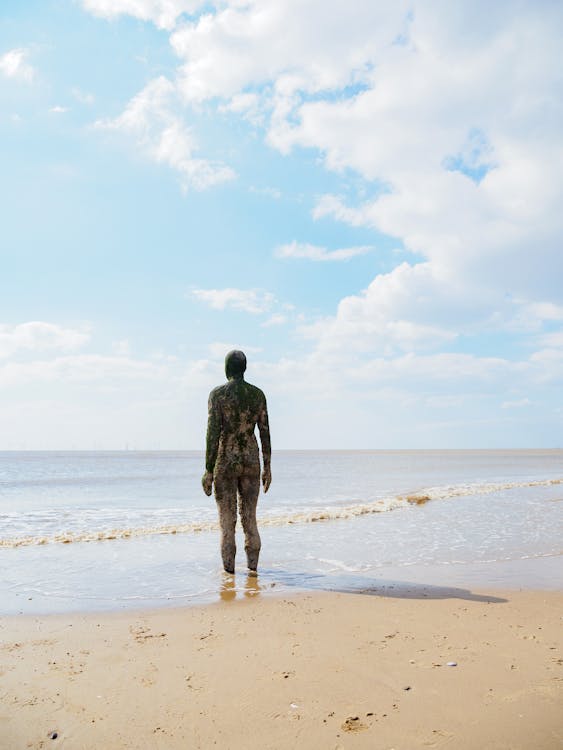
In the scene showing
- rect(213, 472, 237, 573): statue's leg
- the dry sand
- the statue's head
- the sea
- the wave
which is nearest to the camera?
the dry sand

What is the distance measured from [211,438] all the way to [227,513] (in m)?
1.06

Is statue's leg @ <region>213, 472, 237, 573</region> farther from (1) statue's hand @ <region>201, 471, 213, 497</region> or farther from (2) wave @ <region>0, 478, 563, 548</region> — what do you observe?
(2) wave @ <region>0, 478, 563, 548</region>

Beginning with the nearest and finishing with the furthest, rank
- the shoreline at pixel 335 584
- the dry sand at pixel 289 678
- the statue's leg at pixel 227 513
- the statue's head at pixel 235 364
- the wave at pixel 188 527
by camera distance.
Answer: the dry sand at pixel 289 678
the shoreline at pixel 335 584
the statue's leg at pixel 227 513
the statue's head at pixel 235 364
the wave at pixel 188 527

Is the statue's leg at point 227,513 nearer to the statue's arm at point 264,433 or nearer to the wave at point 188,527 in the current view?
the statue's arm at point 264,433

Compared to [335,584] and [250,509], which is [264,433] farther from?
[335,584]

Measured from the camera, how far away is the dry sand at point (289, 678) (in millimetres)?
3133

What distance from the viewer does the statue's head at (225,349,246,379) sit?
26.5ft

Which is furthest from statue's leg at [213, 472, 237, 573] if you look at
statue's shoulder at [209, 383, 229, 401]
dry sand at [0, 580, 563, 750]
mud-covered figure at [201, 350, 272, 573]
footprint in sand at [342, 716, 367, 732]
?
footprint in sand at [342, 716, 367, 732]

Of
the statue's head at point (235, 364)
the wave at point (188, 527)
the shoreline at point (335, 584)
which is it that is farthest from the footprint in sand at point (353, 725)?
the wave at point (188, 527)

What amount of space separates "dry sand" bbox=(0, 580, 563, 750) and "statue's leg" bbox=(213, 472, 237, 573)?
1829mm

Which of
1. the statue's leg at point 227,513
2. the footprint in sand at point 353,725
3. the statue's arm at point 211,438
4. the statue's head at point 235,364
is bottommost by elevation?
the footprint in sand at point 353,725

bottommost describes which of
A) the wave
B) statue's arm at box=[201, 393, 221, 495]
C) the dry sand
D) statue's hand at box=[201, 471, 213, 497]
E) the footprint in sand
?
the wave

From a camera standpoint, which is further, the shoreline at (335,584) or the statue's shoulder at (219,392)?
the statue's shoulder at (219,392)

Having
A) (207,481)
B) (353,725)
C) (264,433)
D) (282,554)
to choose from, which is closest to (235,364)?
(264,433)
